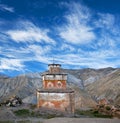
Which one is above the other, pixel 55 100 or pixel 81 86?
pixel 81 86

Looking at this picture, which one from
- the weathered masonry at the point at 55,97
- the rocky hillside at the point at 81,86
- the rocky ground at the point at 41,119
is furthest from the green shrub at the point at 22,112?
the rocky hillside at the point at 81,86

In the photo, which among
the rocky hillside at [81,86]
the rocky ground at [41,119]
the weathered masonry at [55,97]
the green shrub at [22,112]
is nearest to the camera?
the rocky ground at [41,119]

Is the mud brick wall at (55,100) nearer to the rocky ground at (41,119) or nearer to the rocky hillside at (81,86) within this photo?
the rocky ground at (41,119)

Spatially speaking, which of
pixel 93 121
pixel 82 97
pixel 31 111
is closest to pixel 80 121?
pixel 93 121

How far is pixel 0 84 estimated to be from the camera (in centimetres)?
13325

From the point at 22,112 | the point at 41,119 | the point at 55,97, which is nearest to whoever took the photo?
the point at 41,119

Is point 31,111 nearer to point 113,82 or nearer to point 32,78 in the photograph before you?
point 113,82

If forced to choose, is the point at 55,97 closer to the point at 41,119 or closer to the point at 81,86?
the point at 41,119

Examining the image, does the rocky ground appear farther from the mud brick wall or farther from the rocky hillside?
the rocky hillside

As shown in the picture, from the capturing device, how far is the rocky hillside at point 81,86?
95.6 metres

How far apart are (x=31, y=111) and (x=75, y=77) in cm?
11556

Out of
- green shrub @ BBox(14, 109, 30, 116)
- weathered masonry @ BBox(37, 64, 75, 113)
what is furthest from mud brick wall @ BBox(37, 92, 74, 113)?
green shrub @ BBox(14, 109, 30, 116)

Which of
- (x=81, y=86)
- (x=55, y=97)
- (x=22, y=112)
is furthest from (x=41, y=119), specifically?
(x=81, y=86)

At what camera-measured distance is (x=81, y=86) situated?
137625 mm
